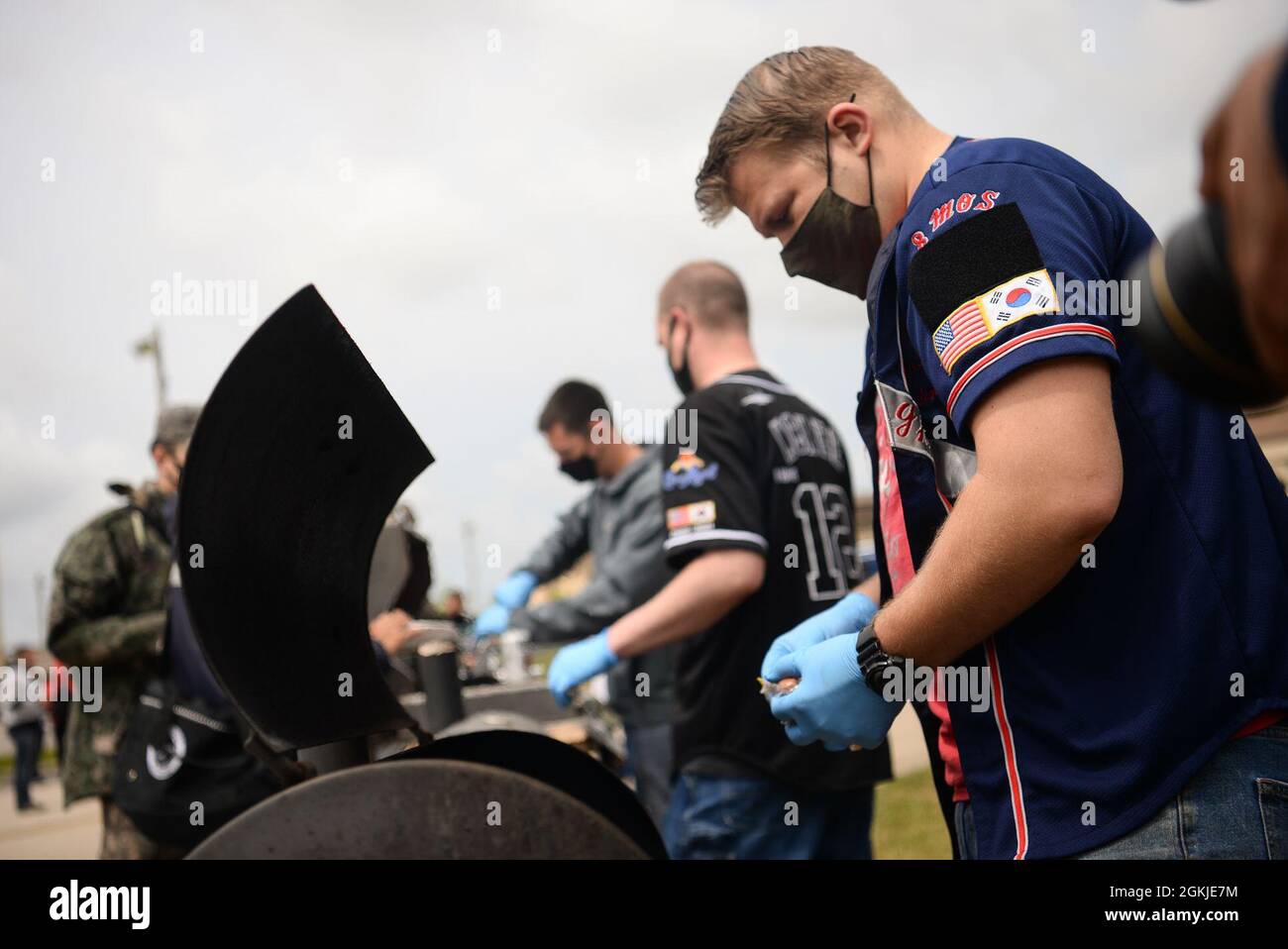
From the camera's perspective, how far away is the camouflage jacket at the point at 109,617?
3117 mm

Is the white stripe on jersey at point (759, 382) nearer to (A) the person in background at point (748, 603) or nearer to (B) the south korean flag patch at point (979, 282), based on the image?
(A) the person in background at point (748, 603)

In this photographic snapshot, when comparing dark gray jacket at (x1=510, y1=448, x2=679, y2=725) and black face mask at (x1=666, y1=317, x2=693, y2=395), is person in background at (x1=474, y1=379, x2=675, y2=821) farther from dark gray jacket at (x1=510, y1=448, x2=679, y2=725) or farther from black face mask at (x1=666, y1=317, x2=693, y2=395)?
black face mask at (x1=666, y1=317, x2=693, y2=395)

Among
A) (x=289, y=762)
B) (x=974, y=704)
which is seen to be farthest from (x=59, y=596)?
(x=974, y=704)

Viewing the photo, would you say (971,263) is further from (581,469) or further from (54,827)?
(54,827)

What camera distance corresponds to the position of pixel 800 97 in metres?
1.45

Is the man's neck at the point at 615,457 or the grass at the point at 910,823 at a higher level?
the man's neck at the point at 615,457

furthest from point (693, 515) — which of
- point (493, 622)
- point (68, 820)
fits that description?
point (68, 820)

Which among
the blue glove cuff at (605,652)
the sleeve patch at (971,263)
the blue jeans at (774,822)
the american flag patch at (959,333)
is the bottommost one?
the blue jeans at (774,822)

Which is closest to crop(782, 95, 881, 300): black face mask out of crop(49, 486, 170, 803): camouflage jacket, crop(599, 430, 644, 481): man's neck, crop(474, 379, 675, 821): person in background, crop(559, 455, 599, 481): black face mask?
crop(474, 379, 675, 821): person in background

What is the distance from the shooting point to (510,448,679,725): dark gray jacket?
11.4 ft

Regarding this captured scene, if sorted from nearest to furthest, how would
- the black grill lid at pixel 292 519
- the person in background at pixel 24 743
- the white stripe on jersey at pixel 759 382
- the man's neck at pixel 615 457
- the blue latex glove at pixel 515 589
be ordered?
the black grill lid at pixel 292 519, the white stripe on jersey at pixel 759 382, the man's neck at pixel 615 457, the blue latex glove at pixel 515 589, the person in background at pixel 24 743

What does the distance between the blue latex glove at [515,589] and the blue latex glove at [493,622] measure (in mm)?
43

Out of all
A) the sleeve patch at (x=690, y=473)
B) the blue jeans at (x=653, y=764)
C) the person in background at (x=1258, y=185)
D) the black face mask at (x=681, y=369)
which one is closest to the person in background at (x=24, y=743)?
the blue jeans at (x=653, y=764)
